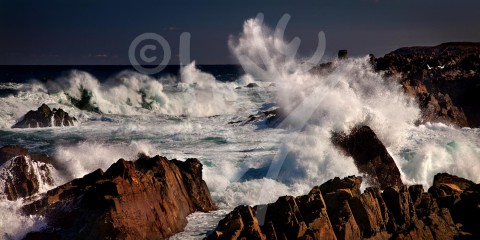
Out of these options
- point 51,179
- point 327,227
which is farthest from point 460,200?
point 51,179

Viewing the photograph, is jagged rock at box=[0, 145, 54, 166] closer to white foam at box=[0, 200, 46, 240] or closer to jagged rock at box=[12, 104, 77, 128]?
white foam at box=[0, 200, 46, 240]

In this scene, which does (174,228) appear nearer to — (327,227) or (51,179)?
(327,227)

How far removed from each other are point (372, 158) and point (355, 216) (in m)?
6.33

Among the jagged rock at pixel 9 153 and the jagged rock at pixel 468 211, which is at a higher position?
the jagged rock at pixel 9 153

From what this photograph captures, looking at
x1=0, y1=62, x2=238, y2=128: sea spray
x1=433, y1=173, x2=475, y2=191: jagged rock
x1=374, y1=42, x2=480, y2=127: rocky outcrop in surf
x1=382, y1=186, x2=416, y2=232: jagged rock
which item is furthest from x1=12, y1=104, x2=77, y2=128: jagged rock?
x1=382, y1=186, x2=416, y2=232: jagged rock

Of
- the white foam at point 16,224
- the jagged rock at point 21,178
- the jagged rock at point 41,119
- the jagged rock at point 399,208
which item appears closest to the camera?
the white foam at point 16,224

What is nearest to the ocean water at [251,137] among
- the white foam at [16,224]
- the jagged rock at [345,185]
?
the white foam at [16,224]

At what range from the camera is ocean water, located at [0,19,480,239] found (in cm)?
1551

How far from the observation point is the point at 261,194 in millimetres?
14656

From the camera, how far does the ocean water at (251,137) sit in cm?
1551

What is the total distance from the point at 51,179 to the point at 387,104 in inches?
690

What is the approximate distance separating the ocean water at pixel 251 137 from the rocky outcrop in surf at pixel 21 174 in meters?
0.57

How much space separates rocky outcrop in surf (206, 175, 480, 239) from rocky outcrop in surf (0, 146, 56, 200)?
5.09 m

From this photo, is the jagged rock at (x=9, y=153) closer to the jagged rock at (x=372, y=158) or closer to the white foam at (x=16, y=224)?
the white foam at (x=16, y=224)
